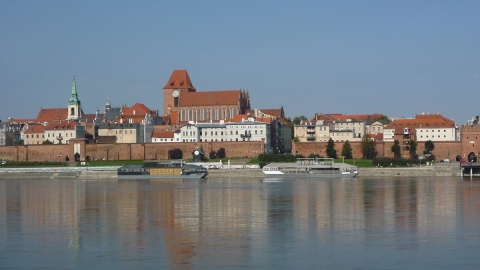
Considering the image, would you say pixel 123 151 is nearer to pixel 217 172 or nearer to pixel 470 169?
pixel 217 172

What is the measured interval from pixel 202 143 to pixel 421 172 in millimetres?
23896

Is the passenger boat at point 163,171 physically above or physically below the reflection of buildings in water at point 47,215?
above

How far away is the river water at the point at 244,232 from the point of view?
18094 millimetres

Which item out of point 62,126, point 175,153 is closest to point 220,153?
point 175,153

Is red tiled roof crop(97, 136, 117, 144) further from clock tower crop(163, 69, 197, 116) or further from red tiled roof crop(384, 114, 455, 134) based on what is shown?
red tiled roof crop(384, 114, 455, 134)

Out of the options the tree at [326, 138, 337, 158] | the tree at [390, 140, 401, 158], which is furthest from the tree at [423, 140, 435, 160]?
the tree at [326, 138, 337, 158]

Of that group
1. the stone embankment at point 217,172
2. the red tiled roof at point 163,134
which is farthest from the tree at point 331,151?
the red tiled roof at point 163,134

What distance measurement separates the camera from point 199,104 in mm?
94812

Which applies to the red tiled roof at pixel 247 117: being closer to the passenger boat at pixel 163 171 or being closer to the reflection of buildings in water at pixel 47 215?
the passenger boat at pixel 163 171

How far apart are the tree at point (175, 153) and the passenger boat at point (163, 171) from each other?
13.3 metres

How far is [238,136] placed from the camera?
267 ft

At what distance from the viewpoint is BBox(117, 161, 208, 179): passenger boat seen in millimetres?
60781

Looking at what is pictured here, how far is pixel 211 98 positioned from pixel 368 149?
26093 millimetres

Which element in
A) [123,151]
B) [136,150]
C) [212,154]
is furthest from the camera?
[123,151]
